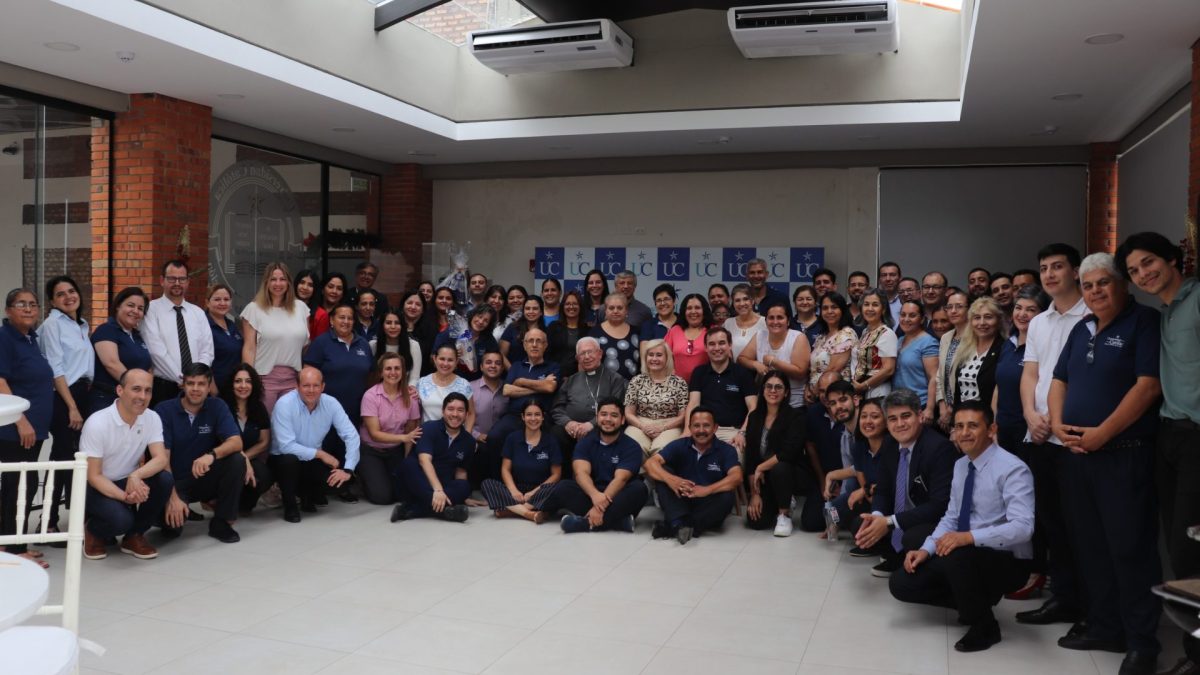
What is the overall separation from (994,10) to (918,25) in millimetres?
3328

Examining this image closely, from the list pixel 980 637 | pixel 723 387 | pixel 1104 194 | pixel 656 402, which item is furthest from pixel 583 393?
pixel 1104 194

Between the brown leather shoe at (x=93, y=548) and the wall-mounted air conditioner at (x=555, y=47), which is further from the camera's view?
the wall-mounted air conditioner at (x=555, y=47)

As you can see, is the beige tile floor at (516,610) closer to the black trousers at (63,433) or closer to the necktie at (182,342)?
the black trousers at (63,433)

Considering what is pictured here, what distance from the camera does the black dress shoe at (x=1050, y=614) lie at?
4.25 m

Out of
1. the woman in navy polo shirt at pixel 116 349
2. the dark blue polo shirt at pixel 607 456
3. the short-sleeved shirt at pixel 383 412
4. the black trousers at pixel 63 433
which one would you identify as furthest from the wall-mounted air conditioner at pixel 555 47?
the black trousers at pixel 63 433

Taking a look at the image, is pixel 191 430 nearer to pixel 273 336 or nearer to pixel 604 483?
pixel 273 336

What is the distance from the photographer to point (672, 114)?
8.82 metres

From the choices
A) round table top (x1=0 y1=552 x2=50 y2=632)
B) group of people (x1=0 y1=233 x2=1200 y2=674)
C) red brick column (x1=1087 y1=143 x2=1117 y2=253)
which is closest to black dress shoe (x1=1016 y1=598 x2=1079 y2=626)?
group of people (x1=0 y1=233 x2=1200 y2=674)

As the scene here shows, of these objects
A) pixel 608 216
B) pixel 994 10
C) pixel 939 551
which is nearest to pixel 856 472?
pixel 939 551

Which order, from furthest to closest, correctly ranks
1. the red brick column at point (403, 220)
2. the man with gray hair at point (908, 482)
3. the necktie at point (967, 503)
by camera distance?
the red brick column at point (403, 220)
the man with gray hair at point (908, 482)
the necktie at point (967, 503)

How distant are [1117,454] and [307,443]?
15.6 feet

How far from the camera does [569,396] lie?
6691 millimetres

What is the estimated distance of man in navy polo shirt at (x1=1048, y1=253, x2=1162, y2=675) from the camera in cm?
362

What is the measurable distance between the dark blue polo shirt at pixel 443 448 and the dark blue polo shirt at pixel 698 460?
1.41 m
